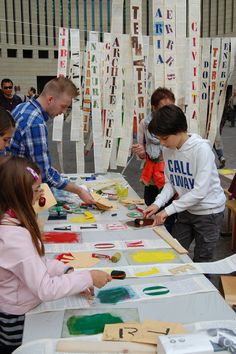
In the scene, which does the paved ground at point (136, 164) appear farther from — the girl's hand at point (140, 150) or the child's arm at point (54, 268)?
the child's arm at point (54, 268)

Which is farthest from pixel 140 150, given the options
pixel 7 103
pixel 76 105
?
pixel 7 103

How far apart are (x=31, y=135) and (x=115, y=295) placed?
122 centimetres

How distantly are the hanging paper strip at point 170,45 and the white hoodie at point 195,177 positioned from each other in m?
2.31

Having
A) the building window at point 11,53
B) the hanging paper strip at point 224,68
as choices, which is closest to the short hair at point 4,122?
the hanging paper strip at point 224,68

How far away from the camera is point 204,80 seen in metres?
6.02

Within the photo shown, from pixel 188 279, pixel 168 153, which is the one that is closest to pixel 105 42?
pixel 168 153

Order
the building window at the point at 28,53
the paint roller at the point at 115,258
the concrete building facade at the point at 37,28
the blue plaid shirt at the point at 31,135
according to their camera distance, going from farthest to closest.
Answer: the building window at the point at 28,53 → the concrete building facade at the point at 37,28 → the blue plaid shirt at the point at 31,135 → the paint roller at the point at 115,258

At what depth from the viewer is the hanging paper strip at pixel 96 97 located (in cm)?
527

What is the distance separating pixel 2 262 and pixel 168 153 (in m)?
1.27

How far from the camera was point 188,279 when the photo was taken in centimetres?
173

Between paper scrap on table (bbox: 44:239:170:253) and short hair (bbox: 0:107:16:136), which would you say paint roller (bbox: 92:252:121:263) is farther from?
short hair (bbox: 0:107:16:136)

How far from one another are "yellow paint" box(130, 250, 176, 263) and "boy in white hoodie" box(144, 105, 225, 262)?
1.05ft

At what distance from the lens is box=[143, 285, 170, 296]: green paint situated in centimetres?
161

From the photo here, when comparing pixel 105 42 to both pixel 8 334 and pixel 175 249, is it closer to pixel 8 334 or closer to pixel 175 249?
pixel 175 249
